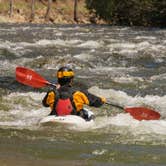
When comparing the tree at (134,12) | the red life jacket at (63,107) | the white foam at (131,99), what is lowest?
the tree at (134,12)

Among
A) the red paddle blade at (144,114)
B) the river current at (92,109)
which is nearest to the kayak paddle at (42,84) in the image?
the red paddle blade at (144,114)

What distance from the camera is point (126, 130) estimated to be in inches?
Result: 376

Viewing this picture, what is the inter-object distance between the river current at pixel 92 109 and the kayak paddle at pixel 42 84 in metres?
0.13

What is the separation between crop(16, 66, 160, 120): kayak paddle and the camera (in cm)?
1033

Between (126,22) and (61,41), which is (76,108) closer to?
(61,41)

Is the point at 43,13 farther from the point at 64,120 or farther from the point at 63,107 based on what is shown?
the point at 64,120

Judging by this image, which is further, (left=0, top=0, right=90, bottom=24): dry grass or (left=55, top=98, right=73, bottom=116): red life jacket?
(left=0, top=0, right=90, bottom=24): dry grass

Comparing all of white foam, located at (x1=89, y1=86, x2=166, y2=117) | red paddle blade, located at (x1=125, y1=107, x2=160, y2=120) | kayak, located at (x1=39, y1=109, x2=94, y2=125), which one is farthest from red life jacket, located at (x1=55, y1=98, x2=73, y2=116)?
white foam, located at (x1=89, y1=86, x2=166, y2=117)

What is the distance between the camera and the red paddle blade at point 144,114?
10297 millimetres

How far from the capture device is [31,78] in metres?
11.3

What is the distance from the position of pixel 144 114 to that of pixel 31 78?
7.59 ft

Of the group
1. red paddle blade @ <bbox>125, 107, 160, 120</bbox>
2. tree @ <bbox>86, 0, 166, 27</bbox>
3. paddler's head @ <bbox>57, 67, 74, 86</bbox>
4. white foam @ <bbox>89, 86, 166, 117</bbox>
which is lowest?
tree @ <bbox>86, 0, 166, 27</bbox>

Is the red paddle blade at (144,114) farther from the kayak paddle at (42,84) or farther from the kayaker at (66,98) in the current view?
the kayaker at (66,98)

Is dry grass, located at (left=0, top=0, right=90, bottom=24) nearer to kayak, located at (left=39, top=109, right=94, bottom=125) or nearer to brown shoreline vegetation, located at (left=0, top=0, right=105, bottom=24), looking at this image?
brown shoreline vegetation, located at (left=0, top=0, right=105, bottom=24)
